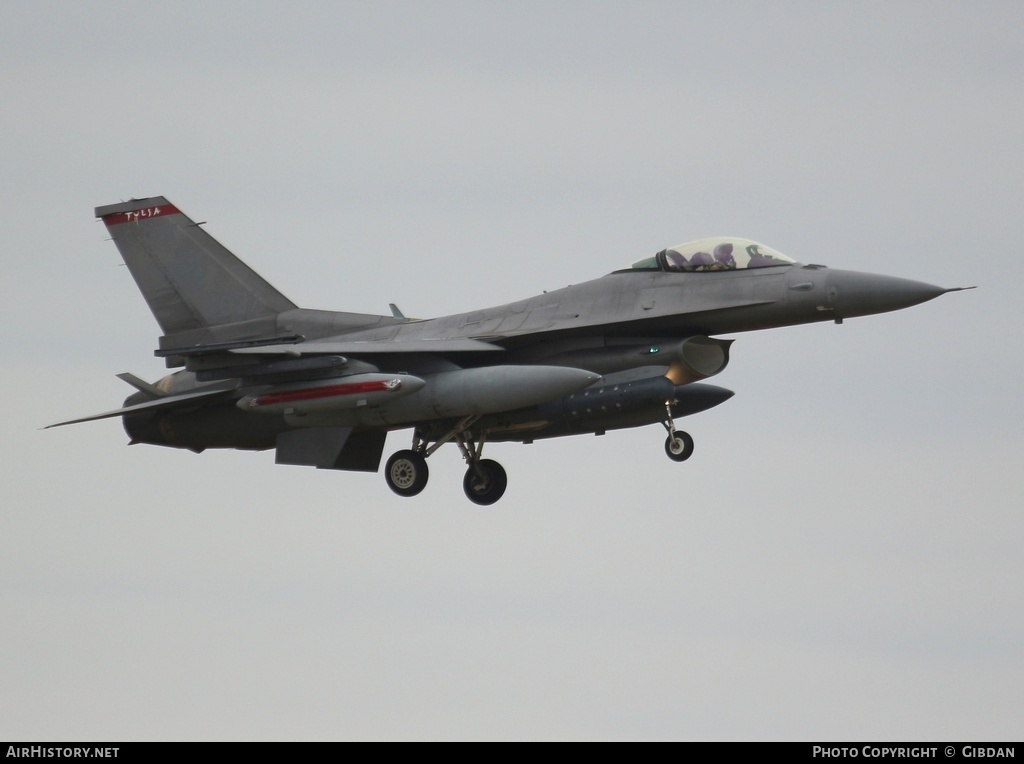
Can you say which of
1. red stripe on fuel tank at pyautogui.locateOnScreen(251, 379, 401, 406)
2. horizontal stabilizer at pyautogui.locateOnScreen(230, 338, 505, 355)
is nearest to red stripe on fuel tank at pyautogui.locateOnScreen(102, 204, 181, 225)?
horizontal stabilizer at pyautogui.locateOnScreen(230, 338, 505, 355)

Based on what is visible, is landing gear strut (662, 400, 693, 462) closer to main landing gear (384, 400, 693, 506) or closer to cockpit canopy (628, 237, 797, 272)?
main landing gear (384, 400, 693, 506)

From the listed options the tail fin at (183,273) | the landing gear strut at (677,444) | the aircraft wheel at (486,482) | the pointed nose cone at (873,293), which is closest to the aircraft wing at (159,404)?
the tail fin at (183,273)

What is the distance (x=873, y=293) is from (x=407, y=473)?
6.73 metres

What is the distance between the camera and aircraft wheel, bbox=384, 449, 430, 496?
24.6 metres

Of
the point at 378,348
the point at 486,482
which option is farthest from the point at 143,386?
the point at 486,482

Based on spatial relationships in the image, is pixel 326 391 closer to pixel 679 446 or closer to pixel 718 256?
pixel 679 446

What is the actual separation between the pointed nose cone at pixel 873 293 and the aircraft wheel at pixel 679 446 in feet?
8.42

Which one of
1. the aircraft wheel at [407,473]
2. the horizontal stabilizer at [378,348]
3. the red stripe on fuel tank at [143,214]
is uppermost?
the red stripe on fuel tank at [143,214]

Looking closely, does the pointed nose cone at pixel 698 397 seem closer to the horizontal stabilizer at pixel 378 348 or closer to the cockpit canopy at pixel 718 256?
the cockpit canopy at pixel 718 256

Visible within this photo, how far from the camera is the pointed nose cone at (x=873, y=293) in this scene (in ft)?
74.9

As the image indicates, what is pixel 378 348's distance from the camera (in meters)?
24.0

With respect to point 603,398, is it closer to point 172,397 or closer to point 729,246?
point 729,246

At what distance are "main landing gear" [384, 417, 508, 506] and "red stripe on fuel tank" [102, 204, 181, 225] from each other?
5.42m

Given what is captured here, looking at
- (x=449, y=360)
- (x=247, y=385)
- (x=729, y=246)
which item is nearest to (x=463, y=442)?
(x=449, y=360)
